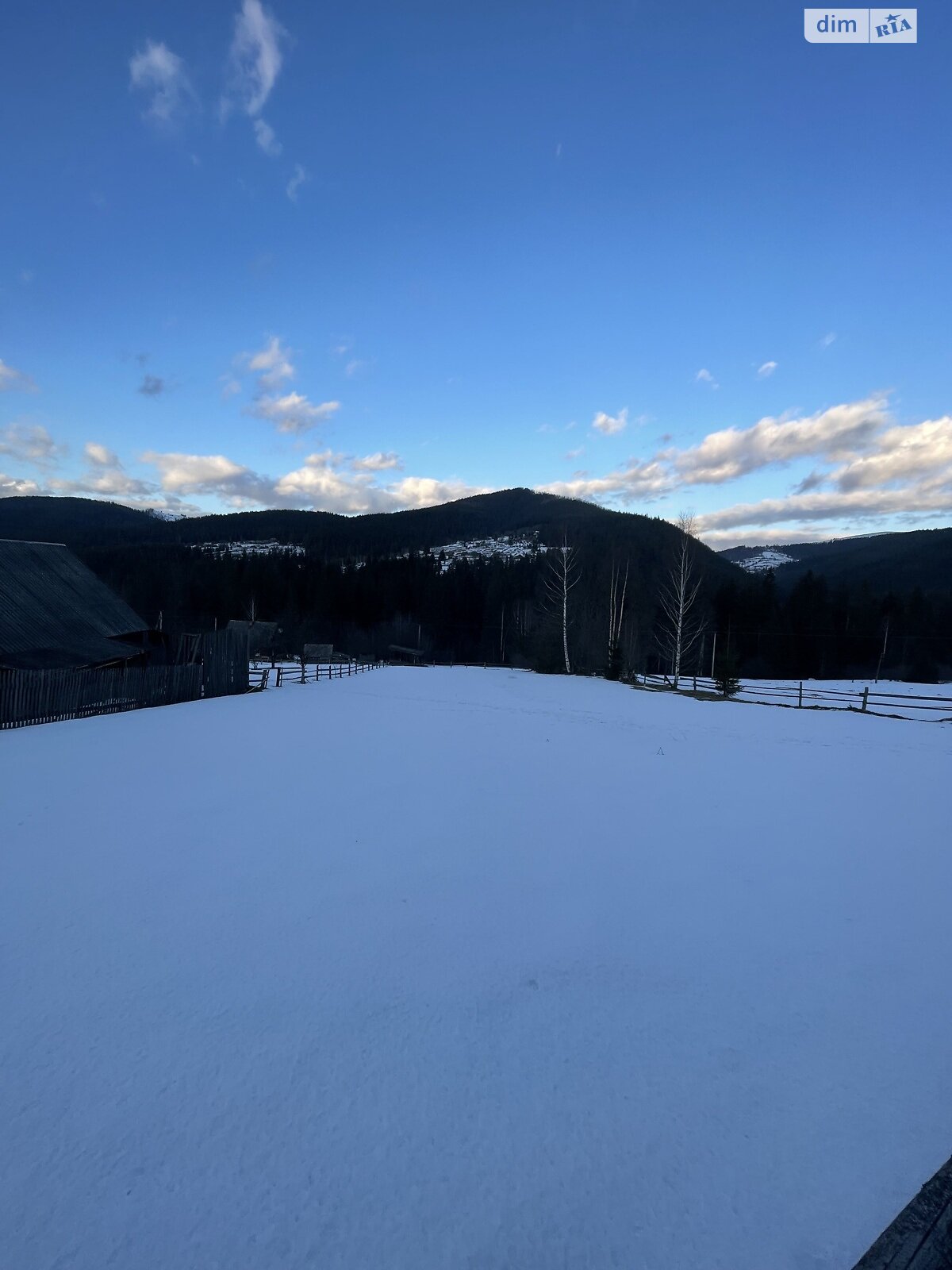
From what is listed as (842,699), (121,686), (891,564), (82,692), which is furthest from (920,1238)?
(891,564)

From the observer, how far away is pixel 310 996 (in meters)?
3.00

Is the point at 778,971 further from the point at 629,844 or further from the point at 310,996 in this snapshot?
the point at 310,996

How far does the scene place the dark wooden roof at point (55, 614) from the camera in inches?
647

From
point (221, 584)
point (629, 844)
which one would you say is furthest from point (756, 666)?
point (221, 584)

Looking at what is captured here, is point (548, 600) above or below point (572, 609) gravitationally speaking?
above

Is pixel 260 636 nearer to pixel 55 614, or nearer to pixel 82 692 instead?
pixel 55 614

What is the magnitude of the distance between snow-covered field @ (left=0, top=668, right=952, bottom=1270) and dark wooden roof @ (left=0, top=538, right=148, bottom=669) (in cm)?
1268

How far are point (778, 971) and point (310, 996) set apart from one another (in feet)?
8.59

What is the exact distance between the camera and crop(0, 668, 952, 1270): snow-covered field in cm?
187

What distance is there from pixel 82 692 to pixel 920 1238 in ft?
53.6

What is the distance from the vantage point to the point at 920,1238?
4.63 feet

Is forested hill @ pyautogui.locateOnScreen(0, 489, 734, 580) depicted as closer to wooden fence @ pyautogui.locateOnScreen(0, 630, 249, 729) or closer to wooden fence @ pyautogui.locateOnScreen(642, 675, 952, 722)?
wooden fence @ pyautogui.locateOnScreen(642, 675, 952, 722)

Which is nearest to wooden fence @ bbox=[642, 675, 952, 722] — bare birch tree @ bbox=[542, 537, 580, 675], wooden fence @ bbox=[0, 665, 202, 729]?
bare birch tree @ bbox=[542, 537, 580, 675]

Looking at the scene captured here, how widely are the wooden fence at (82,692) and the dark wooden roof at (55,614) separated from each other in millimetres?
1504
